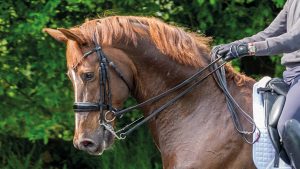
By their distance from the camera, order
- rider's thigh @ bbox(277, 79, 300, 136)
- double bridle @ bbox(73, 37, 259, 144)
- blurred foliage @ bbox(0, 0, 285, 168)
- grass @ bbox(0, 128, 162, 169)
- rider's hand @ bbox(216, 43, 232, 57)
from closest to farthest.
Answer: rider's thigh @ bbox(277, 79, 300, 136) → double bridle @ bbox(73, 37, 259, 144) → rider's hand @ bbox(216, 43, 232, 57) → blurred foliage @ bbox(0, 0, 285, 168) → grass @ bbox(0, 128, 162, 169)

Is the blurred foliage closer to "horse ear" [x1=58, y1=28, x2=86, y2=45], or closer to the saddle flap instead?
"horse ear" [x1=58, y1=28, x2=86, y2=45]

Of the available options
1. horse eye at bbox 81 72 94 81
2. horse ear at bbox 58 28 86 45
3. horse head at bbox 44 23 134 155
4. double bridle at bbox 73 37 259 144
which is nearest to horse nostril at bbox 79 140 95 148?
horse head at bbox 44 23 134 155

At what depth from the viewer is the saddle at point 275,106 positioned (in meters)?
3.88

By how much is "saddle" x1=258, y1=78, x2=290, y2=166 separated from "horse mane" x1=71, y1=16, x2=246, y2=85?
465 millimetres

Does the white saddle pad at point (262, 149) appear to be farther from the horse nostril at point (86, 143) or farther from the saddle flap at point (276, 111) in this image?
the horse nostril at point (86, 143)

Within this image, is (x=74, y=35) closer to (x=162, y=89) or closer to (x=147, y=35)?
(x=147, y=35)

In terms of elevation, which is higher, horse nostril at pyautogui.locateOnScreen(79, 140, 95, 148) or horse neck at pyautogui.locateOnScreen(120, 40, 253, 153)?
horse neck at pyautogui.locateOnScreen(120, 40, 253, 153)

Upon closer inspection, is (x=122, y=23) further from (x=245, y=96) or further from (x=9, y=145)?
(x=9, y=145)

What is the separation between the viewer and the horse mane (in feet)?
13.0

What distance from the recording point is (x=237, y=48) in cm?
394

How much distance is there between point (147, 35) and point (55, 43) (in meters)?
2.35

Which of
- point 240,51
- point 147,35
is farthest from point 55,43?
point 240,51

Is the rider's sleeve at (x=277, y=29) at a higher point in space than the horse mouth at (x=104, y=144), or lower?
higher

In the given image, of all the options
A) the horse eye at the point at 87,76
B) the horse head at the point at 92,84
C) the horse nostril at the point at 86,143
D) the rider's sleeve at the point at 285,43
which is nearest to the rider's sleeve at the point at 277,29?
the rider's sleeve at the point at 285,43
